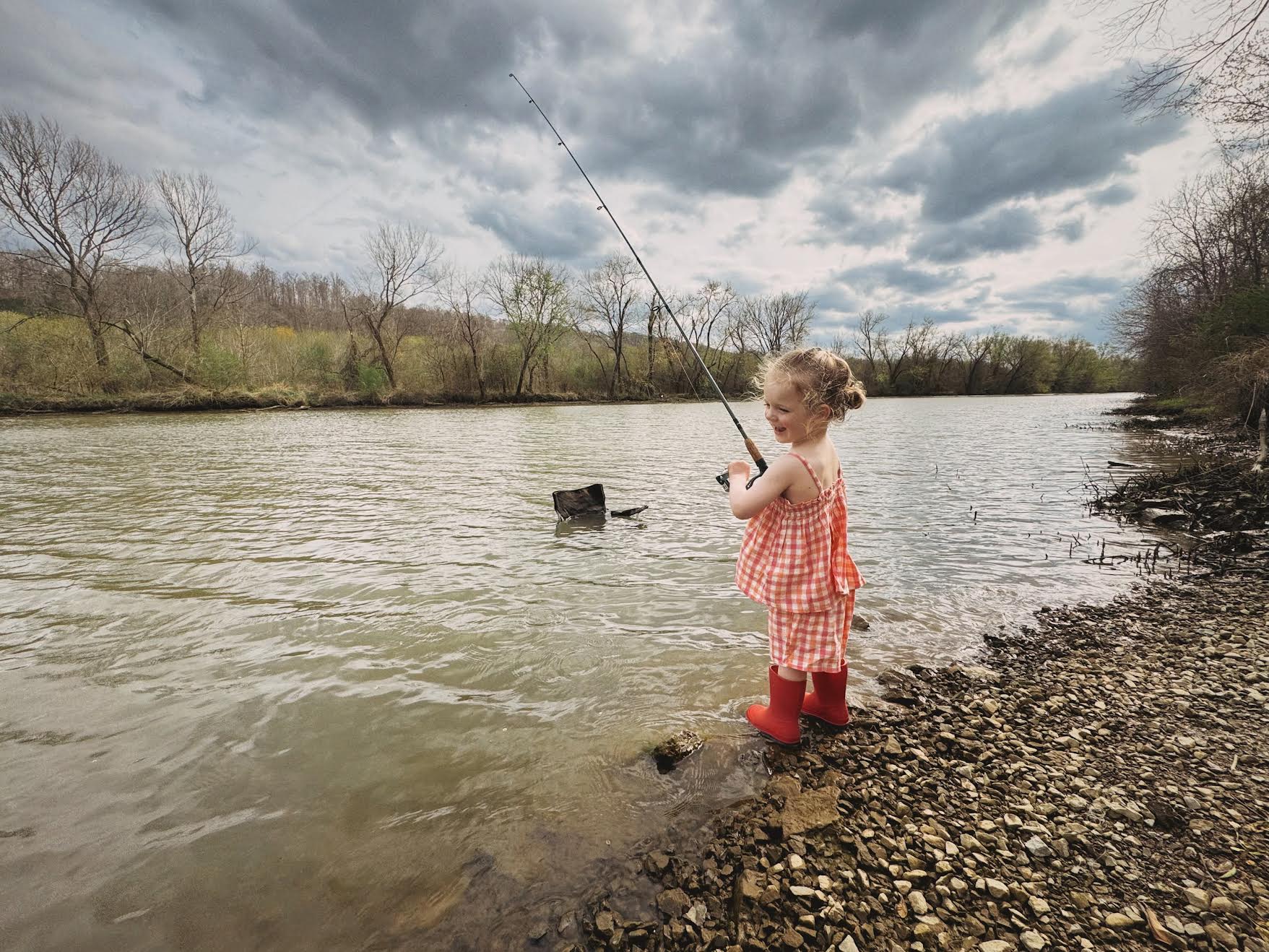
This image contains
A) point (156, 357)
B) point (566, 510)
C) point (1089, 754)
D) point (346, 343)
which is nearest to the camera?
point (1089, 754)

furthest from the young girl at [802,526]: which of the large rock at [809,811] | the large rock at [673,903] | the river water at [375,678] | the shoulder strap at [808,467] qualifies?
the large rock at [673,903]

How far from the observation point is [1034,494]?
10.6 metres

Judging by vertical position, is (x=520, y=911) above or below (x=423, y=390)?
below

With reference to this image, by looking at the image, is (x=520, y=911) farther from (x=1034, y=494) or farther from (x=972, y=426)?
(x=972, y=426)

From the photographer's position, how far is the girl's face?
9.06 feet

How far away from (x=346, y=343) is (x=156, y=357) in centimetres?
1299

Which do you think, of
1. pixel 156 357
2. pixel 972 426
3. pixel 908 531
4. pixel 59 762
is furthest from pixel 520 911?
pixel 156 357

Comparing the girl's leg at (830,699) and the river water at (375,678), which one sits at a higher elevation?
the girl's leg at (830,699)

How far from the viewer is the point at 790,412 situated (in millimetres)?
2805

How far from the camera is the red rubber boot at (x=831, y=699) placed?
3.15 meters

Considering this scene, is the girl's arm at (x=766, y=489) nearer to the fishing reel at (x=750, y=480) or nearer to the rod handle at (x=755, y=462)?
the fishing reel at (x=750, y=480)

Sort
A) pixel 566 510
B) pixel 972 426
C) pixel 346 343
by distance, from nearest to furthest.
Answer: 1. pixel 566 510
2. pixel 972 426
3. pixel 346 343


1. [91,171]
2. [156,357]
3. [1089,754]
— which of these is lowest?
[1089,754]

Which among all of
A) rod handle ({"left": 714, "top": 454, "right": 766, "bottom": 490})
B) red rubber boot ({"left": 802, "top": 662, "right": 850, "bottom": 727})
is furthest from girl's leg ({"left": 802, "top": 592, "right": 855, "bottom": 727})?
rod handle ({"left": 714, "top": 454, "right": 766, "bottom": 490})
